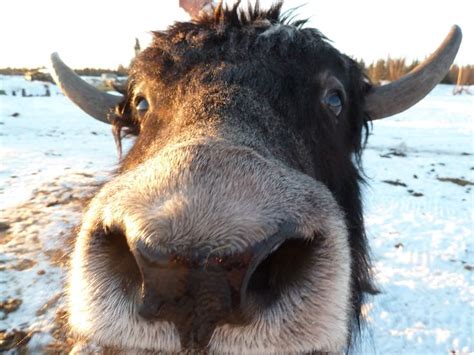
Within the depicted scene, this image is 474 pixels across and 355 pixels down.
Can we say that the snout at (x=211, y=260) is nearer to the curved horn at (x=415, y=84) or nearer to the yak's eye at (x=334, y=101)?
the yak's eye at (x=334, y=101)

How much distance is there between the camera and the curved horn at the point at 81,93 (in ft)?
13.5

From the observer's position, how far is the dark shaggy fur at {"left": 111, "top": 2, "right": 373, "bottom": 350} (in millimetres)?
2275

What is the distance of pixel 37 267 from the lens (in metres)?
5.59

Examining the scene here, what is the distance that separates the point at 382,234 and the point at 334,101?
515 cm

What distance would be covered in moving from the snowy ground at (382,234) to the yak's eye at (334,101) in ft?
5.24

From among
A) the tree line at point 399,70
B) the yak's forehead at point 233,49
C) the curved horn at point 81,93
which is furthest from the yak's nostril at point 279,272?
the tree line at point 399,70

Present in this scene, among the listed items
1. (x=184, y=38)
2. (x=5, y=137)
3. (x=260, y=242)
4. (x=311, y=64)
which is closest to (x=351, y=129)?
(x=311, y=64)

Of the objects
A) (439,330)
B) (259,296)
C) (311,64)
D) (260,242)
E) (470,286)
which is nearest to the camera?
(260,242)

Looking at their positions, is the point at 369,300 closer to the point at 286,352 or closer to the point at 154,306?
the point at 286,352

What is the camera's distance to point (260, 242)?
47.3 inches

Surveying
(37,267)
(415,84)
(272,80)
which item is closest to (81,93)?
(272,80)

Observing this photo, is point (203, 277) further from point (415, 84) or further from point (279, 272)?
point (415, 84)

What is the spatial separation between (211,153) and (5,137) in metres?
16.7

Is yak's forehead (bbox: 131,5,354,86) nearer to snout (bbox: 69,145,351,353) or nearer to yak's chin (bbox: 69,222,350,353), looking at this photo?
snout (bbox: 69,145,351,353)
